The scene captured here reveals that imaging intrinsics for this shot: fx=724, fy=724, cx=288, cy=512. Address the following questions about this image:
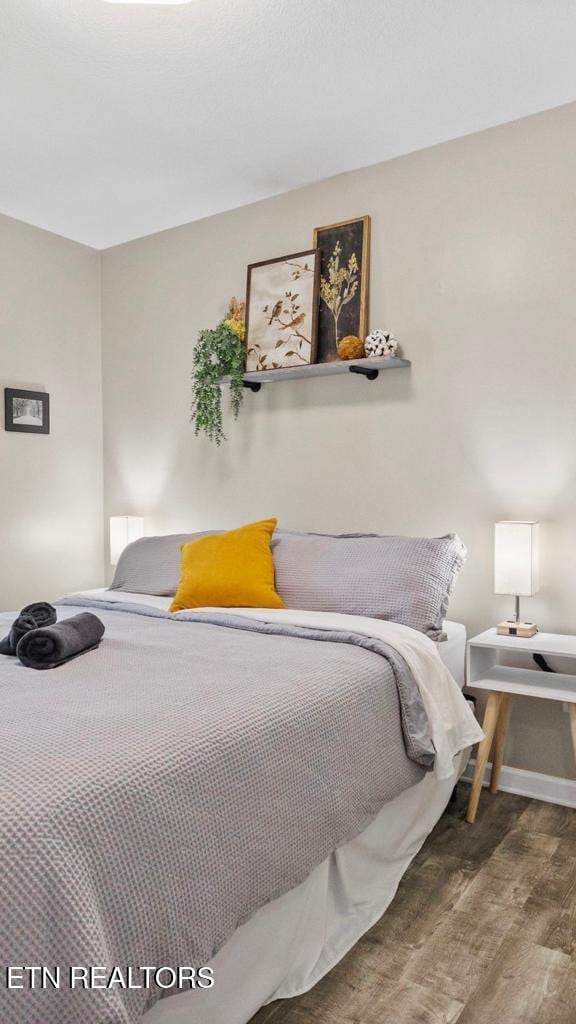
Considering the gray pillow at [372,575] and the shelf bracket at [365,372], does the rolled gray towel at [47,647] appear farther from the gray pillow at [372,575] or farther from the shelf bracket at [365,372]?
the shelf bracket at [365,372]

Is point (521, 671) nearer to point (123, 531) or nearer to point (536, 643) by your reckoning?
point (536, 643)

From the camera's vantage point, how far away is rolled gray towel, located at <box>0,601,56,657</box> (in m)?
2.08

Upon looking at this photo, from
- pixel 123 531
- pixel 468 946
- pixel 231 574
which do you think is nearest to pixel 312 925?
pixel 468 946

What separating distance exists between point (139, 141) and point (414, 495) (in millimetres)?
1916

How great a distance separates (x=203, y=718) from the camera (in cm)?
153

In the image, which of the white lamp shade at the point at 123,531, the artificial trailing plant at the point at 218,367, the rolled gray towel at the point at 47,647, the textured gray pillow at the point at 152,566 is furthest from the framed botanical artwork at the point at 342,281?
the rolled gray towel at the point at 47,647

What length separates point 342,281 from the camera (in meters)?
3.36

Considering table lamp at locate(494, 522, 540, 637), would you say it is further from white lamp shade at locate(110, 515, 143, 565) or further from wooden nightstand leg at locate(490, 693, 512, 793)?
white lamp shade at locate(110, 515, 143, 565)

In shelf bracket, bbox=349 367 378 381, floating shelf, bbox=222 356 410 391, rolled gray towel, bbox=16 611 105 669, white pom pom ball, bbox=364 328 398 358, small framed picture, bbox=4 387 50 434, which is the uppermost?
white pom pom ball, bbox=364 328 398 358

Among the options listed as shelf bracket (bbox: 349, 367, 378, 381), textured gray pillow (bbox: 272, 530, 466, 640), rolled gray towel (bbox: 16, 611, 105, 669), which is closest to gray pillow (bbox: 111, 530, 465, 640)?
textured gray pillow (bbox: 272, 530, 466, 640)

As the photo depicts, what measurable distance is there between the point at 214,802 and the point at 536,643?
Answer: 162cm

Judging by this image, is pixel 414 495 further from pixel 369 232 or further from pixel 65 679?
pixel 65 679

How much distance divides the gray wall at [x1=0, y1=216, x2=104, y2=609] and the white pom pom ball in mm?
1953

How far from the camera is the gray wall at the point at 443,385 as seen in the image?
9.32ft
